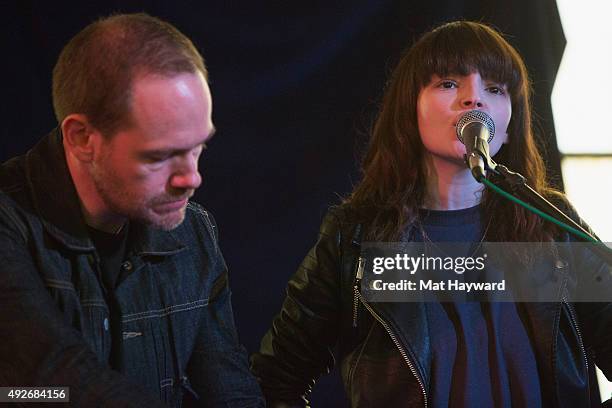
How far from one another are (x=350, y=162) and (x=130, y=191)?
1.33 m

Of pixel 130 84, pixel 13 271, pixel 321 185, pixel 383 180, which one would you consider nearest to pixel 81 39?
pixel 130 84

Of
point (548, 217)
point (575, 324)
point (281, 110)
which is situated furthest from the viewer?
point (281, 110)

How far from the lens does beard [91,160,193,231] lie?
74.0 inches

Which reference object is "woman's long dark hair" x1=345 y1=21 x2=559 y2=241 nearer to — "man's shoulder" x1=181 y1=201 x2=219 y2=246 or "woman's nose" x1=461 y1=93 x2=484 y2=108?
"woman's nose" x1=461 y1=93 x2=484 y2=108

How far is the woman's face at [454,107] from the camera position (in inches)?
93.8

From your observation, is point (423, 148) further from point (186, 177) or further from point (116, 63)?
point (116, 63)

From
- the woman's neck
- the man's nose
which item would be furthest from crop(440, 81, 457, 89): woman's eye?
the man's nose

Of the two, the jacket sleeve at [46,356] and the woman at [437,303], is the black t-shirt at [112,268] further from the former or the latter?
the woman at [437,303]

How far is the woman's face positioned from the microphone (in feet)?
1.08

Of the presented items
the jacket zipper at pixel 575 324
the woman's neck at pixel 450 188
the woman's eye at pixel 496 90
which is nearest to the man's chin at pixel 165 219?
the woman's neck at pixel 450 188

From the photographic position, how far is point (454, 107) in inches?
94.3

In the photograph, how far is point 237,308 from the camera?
3.03 meters

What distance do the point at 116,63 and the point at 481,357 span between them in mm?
1245

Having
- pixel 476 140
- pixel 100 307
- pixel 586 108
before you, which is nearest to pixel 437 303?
pixel 476 140
